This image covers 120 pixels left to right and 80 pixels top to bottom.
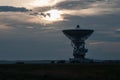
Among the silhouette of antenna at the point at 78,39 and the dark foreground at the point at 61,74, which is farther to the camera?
the silhouette of antenna at the point at 78,39

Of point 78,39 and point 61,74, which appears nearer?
point 61,74

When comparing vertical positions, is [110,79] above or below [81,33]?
below

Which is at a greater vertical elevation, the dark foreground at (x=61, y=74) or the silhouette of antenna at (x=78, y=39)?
the silhouette of antenna at (x=78, y=39)

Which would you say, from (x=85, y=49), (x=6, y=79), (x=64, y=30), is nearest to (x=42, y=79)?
(x=6, y=79)

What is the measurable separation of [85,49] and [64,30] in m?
27.2

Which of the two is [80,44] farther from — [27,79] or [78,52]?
[27,79]

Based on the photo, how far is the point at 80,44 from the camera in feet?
579

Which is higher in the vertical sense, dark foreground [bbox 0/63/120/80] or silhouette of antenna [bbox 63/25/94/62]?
silhouette of antenna [bbox 63/25/94/62]

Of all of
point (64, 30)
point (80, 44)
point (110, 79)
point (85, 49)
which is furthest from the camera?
point (85, 49)

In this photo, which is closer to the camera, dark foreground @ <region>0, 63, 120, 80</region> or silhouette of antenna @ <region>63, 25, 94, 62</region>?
dark foreground @ <region>0, 63, 120, 80</region>

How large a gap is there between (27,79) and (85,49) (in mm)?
129149

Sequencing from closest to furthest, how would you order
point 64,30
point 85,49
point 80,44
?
point 64,30 < point 80,44 < point 85,49

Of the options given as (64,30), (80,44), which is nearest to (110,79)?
(64,30)

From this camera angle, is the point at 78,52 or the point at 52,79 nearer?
the point at 52,79
